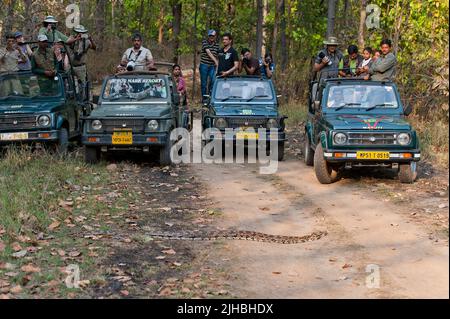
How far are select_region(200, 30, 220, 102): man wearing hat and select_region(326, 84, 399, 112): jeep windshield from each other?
20.4ft

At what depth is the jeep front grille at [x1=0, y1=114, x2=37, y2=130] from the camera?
41.2ft

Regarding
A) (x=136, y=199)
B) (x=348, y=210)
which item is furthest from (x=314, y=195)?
(x=136, y=199)

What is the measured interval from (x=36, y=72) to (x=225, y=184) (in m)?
4.98

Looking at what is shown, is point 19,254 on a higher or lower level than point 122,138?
higher

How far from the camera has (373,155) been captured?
1063 cm

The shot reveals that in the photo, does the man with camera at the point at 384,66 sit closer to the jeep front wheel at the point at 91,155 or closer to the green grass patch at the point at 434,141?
the green grass patch at the point at 434,141

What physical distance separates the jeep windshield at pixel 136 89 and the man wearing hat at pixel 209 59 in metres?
4.60

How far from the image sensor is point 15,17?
18.6m

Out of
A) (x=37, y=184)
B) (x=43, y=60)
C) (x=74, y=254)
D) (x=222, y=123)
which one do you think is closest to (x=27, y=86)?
(x=43, y=60)

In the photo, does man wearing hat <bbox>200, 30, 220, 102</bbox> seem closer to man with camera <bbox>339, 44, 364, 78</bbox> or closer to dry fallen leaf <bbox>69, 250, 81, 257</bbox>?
man with camera <bbox>339, 44, 364, 78</bbox>

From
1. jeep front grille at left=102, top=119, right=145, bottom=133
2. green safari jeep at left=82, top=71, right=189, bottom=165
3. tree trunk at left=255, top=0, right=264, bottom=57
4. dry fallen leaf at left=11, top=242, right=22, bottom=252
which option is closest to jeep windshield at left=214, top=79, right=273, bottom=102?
green safari jeep at left=82, top=71, right=189, bottom=165

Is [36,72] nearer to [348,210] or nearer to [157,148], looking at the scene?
[157,148]

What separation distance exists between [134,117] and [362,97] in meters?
4.07

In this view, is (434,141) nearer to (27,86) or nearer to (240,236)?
(240,236)
